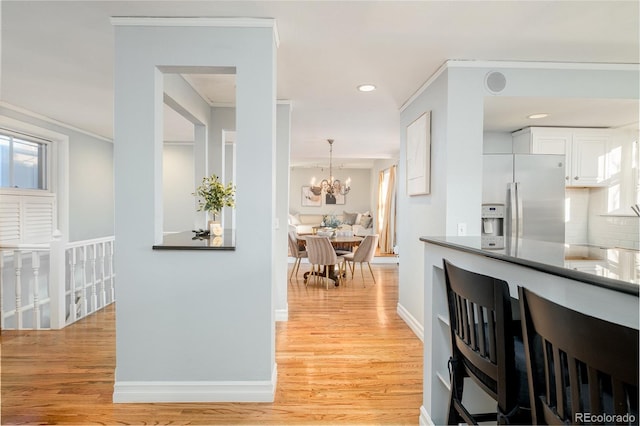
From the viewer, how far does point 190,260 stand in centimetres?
218

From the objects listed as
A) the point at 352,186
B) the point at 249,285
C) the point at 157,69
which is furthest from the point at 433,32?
the point at 352,186

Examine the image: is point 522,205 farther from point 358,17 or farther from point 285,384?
point 285,384

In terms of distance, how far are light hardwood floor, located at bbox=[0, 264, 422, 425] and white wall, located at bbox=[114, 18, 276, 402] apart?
0.45ft

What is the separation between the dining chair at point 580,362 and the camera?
64cm

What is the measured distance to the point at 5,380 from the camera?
7.98 ft

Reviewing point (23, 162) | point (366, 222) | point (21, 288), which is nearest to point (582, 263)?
point (21, 288)

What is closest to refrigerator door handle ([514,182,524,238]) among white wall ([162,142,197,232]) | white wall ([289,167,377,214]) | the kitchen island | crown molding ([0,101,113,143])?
the kitchen island

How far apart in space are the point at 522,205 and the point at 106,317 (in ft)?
14.6

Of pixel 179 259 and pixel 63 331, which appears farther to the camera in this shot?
pixel 63 331

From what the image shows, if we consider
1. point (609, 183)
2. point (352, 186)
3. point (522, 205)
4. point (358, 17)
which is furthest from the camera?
point (352, 186)

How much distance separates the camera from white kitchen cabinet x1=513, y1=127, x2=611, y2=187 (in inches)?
146

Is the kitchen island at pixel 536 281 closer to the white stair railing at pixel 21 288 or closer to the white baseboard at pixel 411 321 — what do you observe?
the white baseboard at pixel 411 321

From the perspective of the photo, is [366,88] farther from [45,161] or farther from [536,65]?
[45,161]

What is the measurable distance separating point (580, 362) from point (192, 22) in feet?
8.00
